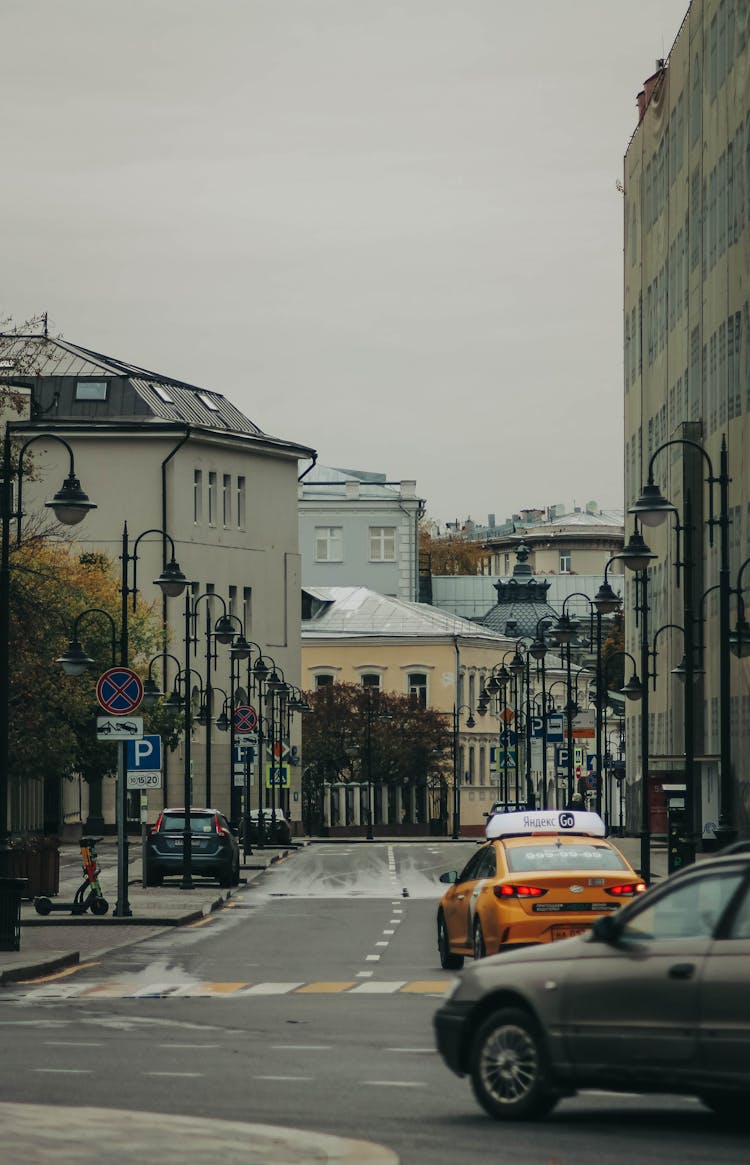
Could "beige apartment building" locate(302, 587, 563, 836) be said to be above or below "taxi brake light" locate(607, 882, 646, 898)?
above

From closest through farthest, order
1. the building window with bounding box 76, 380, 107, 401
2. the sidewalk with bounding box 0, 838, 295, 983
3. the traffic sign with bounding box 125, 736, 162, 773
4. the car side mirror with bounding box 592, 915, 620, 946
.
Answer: the car side mirror with bounding box 592, 915, 620, 946 → the sidewalk with bounding box 0, 838, 295, 983 → the traffic sign with bounding box 125, 736, 162, 773 → the building window with bounding box 76, 380, 107, 401

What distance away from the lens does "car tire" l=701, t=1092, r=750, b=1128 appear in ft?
40.1

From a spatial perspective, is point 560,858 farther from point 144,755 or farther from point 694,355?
point 694,355

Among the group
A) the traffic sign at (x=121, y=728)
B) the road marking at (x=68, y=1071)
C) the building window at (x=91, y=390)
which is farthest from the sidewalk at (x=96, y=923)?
the building window at (x=91, y=390)

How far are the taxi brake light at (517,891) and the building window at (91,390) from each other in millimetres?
81697

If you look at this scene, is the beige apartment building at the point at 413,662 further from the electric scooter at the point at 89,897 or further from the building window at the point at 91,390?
the electric scooter at the point at 89,897

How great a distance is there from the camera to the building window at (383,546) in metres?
149

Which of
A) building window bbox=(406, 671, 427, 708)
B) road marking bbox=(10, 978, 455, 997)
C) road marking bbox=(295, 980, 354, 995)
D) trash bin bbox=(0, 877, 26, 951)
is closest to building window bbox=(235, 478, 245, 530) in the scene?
building window bbox=(406, 671, 427, 708)

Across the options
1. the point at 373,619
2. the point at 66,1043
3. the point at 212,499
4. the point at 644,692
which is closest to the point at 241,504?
the point at 212,499

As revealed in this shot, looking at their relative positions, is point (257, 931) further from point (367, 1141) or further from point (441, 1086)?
point (367, 1141)

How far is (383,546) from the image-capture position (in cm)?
14950

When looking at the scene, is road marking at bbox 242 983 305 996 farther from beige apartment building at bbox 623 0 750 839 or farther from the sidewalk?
beige apartment building at bbox 623 0 750 839

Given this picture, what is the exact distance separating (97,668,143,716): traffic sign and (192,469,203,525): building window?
6784cm

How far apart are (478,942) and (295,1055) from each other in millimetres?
6800
